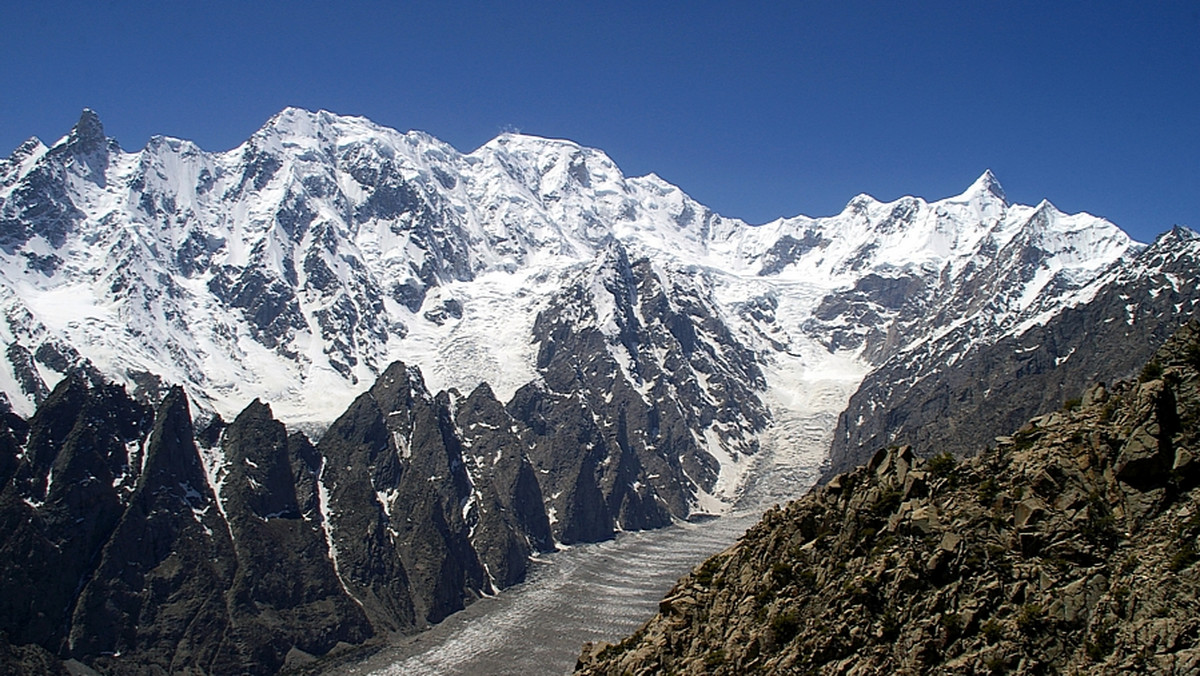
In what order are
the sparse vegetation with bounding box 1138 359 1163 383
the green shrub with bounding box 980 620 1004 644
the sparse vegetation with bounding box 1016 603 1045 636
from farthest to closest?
the sparse vegetation with bounding box 1138 359 1163 383 < the green shrub with bounding box 980 620 1004 644 < the sparse vegetation with bounding box 1016 603 1045 636

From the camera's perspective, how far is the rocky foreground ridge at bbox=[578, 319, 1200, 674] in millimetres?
34281

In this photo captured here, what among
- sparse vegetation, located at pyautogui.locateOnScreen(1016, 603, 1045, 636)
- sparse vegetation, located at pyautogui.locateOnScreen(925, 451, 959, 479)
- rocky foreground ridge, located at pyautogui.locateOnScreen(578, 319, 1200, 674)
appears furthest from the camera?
sparse vegetation, located at pyautogui.locateOnScreen(925, 451, 959, 479)

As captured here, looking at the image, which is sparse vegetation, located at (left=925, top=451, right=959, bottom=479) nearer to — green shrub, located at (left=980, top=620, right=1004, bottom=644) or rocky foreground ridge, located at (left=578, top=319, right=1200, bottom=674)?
rocky foreground ridge, located at (left=578, top=319, right=1200, bottom=674)

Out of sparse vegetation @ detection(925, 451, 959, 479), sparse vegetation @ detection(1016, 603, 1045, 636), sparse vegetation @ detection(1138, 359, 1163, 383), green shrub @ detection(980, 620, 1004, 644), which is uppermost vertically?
sparse vegetation @ detection(1138, 359, 1163, 383)

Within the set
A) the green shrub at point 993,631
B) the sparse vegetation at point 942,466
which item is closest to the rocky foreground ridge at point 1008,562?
the green shrub at point 993,631

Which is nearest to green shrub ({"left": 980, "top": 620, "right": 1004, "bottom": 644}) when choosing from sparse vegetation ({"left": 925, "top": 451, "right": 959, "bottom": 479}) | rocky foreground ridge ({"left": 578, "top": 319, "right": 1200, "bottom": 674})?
rocky foreground ridge ({"left": 578, "top": 319, "right": 1200, "bottom": 674})

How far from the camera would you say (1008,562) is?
38250 millimetres

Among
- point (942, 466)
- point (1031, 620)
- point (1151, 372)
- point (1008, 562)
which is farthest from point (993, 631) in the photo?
point (1151, 372)

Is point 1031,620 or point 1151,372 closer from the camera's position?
point 1031,620

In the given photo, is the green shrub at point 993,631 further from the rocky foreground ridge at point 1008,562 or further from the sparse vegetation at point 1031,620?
the sparse vegetation at point 1031,620

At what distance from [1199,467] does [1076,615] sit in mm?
7402

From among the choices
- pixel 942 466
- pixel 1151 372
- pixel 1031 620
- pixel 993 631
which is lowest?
pixel 993 631

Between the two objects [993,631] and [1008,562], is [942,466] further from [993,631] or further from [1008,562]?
[993,631]

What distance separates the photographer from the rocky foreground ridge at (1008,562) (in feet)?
112
